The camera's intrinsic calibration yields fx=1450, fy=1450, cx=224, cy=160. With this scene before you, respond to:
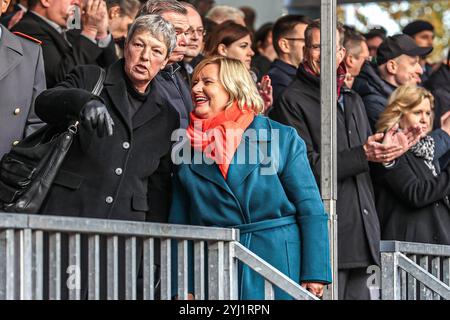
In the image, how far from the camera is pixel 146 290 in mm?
5996

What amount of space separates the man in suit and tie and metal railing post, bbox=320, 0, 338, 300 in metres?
1.38

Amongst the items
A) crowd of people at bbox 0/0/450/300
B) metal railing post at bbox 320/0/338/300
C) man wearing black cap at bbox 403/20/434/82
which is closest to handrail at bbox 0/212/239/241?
crowd of people at bbox 0/0/450/300

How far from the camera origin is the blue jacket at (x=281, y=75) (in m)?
9.64

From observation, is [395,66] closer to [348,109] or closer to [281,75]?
[281,75]

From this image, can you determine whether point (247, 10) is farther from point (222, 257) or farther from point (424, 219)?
point (222, 257)

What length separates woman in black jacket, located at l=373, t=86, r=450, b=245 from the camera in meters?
8.92

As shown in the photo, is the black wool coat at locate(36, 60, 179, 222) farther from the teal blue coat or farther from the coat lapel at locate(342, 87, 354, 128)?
the coat lapel at locate(342, 87, 354, 128)

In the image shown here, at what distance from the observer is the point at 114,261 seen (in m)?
5.81

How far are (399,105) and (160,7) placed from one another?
6.58ft

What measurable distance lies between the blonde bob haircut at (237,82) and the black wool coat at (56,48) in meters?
1.11

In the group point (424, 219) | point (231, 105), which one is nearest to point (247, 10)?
point (424, 219)

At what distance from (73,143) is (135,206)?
1.43 feet

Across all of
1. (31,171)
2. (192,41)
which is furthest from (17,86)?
(192,41)

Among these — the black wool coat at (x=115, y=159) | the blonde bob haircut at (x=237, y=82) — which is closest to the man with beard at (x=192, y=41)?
the blonde bob haircut at (x=237, y=82)
